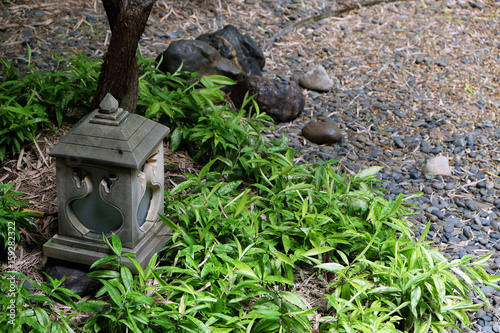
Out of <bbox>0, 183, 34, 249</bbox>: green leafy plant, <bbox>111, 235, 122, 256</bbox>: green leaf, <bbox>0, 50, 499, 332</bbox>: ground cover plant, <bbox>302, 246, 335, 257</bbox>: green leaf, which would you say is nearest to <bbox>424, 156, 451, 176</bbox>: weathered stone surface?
<bbox>0, 50, 499, 332</bbox>: ground cover plant

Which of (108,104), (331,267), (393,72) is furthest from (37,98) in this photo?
(393,72)

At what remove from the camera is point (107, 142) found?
259 cm

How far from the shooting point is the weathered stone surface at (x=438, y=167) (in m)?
4.05

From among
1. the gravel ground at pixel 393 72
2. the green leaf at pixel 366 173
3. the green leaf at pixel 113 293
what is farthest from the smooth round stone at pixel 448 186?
the green leaf at pixel 113 293

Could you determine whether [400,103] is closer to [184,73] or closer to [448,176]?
[448,176]

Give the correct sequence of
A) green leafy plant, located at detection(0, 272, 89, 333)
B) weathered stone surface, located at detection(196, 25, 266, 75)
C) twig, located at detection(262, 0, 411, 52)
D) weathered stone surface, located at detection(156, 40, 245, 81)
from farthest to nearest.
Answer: twig, located at detection(262, 0, 411, 52), weathered stone surface, located at detection(196, 25, 266, 75), weathered stone surface, located at detection(156, 40, 245, 81), green leafy plant, located at detection(0, 272, 89, 333)

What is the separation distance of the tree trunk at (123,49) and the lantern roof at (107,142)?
753 mm

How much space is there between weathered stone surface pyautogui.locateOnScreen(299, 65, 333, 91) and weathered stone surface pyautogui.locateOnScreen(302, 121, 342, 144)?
72cm

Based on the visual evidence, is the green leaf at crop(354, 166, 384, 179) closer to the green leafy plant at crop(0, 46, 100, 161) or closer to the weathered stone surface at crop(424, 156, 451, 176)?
the weathered stone surface at crop(424, 156, 451, 176)

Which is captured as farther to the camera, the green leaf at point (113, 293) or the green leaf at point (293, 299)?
the green leaf at point (293, 299)

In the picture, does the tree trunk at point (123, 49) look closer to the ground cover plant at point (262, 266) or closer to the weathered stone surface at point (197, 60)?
the ground cover plant at point (262, 266)

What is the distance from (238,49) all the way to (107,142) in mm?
2606

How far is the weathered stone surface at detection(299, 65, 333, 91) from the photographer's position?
16.3 ft

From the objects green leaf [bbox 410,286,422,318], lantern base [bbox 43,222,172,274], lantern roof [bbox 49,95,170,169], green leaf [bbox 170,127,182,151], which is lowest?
green leaf [bbox 410,286,422,318]
